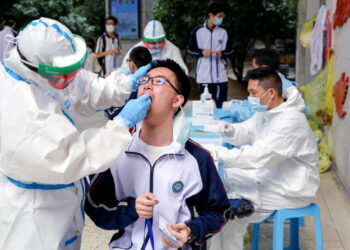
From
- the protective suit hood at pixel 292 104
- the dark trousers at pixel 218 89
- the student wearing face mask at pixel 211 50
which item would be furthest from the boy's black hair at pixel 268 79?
the dark trousers at pixel 218 89

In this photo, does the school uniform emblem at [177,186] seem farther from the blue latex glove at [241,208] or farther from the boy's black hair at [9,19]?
the boy's black hair at [9,19]

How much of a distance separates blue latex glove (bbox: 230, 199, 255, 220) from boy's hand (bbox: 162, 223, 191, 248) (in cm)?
86

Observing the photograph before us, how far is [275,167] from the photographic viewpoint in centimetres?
273

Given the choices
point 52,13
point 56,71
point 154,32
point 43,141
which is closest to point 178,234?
point 43,141

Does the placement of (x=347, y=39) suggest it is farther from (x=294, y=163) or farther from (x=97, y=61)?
(x=97, y=61)

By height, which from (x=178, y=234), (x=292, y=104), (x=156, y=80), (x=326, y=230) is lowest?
(x=326, y=230)

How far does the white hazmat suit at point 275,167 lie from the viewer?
2.50m

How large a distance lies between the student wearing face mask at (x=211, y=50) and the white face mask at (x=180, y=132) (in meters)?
4.01

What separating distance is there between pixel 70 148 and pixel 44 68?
0.31 m

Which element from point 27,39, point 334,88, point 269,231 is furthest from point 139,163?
point 334,88

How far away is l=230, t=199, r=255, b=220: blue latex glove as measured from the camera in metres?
2.52

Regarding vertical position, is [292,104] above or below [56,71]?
below

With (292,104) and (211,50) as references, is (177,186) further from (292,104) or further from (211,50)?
(211,50)

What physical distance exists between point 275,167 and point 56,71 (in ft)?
5.28
